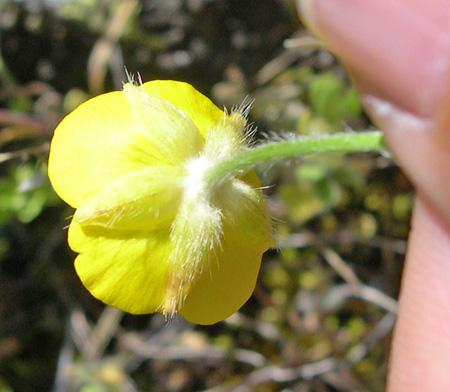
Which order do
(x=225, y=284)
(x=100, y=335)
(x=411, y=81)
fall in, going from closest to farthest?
(x=411, y=81) < (x=225, y=284) < (x=100, y=335)

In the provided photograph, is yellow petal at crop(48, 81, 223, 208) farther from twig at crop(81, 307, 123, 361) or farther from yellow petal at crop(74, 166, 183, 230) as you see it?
twig at crop(81, 307, 123, 361)

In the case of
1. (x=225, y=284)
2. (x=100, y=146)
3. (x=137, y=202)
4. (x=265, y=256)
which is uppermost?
(x=100, y=146)

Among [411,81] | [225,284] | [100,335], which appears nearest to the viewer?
[411,81]

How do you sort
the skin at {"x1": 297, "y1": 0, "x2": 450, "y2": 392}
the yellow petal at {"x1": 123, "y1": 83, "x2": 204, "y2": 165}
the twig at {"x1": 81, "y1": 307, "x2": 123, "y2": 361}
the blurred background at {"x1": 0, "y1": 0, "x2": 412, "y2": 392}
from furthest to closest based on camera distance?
the twig at {"x1": 81, "y1": 307, "x2": 123, "y2": 361}, the blurred background at {"x1": 0, "y1": 0, "x2": 412, "y2": 392}, the yellow petal at {"x1": 123, "y1": 83, "x2": 204, "y2": 165}, the skin at {"x1": 297, "y1": 0, "x2": 450, "y2": 392}

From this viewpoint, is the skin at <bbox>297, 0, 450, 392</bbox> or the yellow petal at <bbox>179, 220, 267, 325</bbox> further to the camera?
the yellow petal at <bbox>179, 220, 267, 325</bbox>

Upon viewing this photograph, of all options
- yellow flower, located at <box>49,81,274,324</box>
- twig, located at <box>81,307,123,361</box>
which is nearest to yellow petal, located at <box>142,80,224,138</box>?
yellow flower, located at <box>49,81,274,324</box>

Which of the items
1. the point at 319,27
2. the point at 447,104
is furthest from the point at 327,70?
the point at 447,104

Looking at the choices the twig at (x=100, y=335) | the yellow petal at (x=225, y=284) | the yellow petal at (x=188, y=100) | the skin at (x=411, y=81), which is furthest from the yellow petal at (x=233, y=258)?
the twig at (x=100, y=335)

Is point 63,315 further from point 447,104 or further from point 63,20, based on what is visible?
point 447,104

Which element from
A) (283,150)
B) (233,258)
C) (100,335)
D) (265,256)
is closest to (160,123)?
(283,150)

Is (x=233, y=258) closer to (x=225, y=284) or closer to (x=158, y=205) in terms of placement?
(x=225, y=284)
